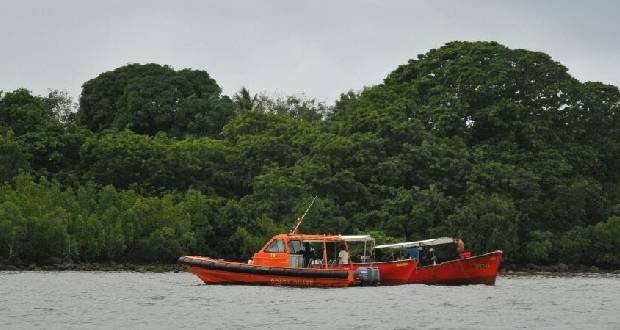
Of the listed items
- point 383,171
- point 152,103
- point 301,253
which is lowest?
point 301,253

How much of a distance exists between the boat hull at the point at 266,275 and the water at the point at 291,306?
53cm

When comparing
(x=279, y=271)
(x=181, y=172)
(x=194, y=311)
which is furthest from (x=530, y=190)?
(x=194, y=311)

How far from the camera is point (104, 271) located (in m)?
68.6

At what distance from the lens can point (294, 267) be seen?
52562 mm

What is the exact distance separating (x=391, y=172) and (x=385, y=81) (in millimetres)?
13716

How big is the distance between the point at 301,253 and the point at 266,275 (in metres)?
2.36

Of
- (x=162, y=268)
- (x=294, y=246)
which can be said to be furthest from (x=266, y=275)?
(x=162, y=268)

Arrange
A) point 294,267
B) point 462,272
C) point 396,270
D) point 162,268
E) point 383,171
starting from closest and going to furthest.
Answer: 1. point 294,267
2. point 396,270
3. point 462,272
4. point 162,268
5. point 383,171

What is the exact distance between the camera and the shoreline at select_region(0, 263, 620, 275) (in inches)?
2709

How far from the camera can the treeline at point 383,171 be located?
76.0 meters

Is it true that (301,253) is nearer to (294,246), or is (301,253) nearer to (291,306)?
(294,246)

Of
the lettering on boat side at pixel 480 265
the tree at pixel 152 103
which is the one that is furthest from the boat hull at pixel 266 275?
the tree at pixel 152 103

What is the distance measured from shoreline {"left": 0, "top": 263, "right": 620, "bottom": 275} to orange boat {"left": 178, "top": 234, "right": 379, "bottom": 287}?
57.6ft

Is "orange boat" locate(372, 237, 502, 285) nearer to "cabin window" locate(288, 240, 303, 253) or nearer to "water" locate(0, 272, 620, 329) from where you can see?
"water" locate(0, 272, 620, 329)
